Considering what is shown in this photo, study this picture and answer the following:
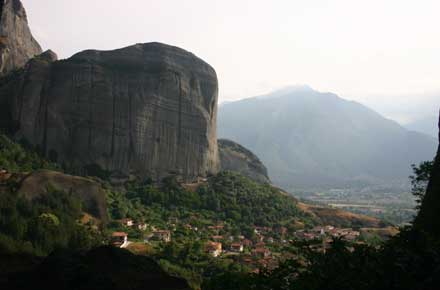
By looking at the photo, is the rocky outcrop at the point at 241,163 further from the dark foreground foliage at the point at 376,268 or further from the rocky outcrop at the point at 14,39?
the dark foreground foliage at the point at 376,268

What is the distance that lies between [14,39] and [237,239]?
49.9m

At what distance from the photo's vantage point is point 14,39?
76.8 meters

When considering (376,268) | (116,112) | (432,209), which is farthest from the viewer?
(116,112)

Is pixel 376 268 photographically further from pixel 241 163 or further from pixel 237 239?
pixel 241 163

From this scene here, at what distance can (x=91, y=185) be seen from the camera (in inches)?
1866

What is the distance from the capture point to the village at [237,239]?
134 feet

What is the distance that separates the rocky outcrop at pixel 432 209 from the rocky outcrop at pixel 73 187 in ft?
119

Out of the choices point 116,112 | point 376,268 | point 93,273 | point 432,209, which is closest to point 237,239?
point 116,112

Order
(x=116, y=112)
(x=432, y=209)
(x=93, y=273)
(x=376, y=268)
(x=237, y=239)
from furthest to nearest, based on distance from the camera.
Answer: (x=116, y=112) → (x=237, y=239) → (x=432, y=209) → (x=93, y=273) → (x=376, y=268)

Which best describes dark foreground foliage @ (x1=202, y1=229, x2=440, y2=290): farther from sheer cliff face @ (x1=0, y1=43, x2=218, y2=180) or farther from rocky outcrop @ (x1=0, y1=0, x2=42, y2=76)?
rocky outcrop @ (x1=0, y1=0, x2=42, y2=76)

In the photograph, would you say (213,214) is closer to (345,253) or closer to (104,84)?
(104,84)

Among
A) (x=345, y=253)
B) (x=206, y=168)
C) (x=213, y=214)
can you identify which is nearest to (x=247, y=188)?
(x=206, y=168)

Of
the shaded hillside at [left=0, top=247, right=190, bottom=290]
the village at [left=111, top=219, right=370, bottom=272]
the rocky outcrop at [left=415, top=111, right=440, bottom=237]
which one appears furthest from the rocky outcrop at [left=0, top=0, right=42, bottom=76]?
the rocky outcrop at [left=415, top=111, right=440, bottom=237]

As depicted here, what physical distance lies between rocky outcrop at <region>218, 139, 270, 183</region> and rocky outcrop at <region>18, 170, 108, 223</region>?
42.2 metres
